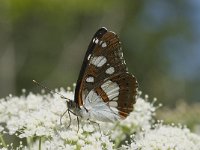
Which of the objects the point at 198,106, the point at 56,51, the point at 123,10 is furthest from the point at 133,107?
the point at 123,10

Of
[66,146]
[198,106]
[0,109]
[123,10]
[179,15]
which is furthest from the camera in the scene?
[179,15]

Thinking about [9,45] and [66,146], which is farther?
[9,45]

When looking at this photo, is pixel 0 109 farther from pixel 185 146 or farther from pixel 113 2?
pixel 113 2

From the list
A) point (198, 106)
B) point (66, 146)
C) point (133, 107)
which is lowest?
point (66, 146)

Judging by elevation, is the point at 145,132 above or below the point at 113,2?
below

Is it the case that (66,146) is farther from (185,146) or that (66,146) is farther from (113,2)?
(113,2)

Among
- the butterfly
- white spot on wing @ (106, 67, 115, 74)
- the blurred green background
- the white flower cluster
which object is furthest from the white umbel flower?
the blurred green background

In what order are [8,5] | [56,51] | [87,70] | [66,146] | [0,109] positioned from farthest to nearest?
[56,51] < [8,5] < [0,109] < [87,70] < [66,146]
